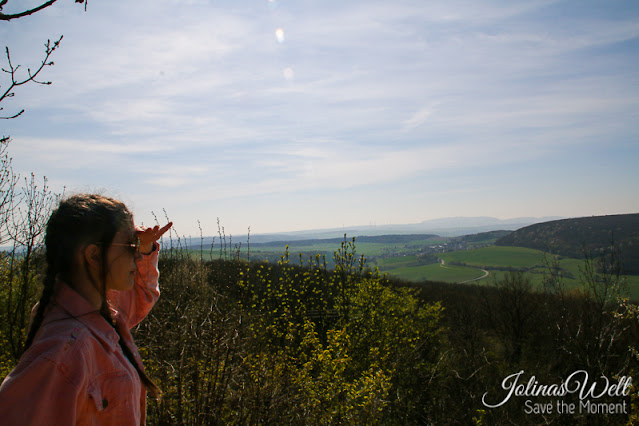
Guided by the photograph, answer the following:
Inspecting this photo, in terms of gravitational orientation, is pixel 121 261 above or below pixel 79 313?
above

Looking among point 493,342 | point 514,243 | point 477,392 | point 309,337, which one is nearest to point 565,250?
point 514,243

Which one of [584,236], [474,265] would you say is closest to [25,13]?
[584,236]

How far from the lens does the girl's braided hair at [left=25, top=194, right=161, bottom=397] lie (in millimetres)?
1470

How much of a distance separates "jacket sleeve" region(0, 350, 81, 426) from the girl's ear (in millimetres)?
411

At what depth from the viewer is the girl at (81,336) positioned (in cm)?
117

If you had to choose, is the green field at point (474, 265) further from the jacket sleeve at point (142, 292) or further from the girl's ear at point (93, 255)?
the girl's ear at point (93, 255)

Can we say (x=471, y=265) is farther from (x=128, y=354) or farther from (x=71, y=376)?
(x=71, y=376)

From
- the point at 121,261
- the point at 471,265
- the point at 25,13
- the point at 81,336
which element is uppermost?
the point at 25,13

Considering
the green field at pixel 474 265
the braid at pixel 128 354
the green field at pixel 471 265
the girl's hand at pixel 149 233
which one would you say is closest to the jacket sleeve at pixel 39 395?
the braid at pixel 128 354

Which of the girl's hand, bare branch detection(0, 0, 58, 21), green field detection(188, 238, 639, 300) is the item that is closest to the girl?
the girl's hand

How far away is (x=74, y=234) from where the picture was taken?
59.3 inches

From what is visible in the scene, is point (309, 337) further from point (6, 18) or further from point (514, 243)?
point (514, 243)

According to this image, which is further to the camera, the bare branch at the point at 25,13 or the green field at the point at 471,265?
the green field at the point at 471,265

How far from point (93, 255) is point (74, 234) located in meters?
0.10
